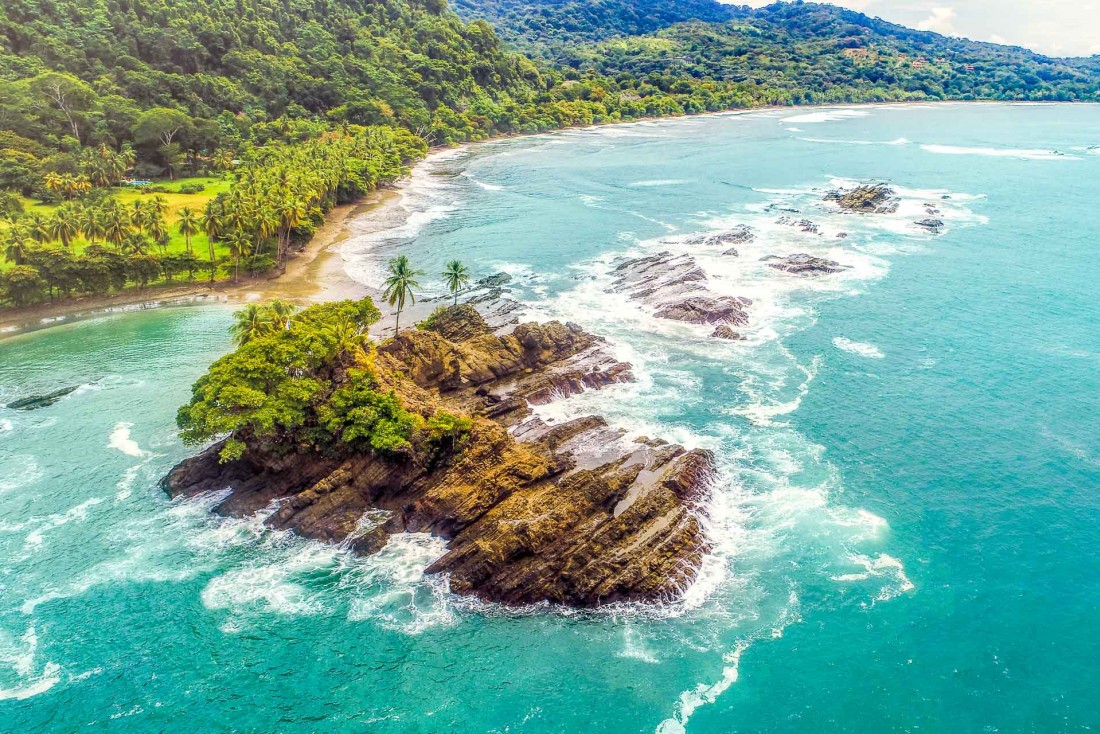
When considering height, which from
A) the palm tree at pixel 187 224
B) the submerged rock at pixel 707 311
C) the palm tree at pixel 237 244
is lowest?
the submerged rock at pixel 707 311

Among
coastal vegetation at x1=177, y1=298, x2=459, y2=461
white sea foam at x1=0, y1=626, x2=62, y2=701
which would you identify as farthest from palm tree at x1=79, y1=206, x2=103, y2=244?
white sea foam at x1=0, y1=626, x2=62, y2=701

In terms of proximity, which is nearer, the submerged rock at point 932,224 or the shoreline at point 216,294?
the shoreline at point 216,294

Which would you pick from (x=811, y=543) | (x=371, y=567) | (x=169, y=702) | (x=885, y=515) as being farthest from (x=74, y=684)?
(x=885, y=515)

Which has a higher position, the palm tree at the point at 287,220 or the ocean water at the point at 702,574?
the palm tree at the point at 287,220

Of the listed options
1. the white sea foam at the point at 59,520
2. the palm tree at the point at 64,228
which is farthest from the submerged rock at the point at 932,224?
the palm tree at the point at 64,228

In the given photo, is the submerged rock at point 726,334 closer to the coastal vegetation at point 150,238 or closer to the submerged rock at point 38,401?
the coastal vegetation at point 150,238

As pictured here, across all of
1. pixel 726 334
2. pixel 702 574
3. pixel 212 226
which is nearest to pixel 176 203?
→ pixel 212 226

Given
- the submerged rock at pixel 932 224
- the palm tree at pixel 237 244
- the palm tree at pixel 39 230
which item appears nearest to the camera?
the palm tree at pixel 39 230
